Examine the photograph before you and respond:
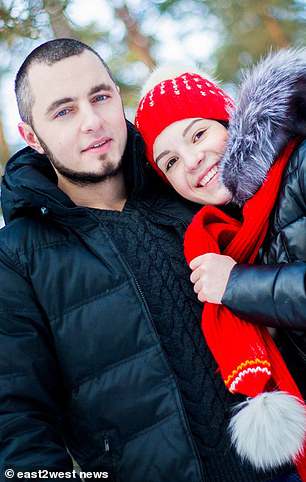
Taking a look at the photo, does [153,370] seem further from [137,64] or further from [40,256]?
[137,64]

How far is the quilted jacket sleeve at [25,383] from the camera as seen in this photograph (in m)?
1.97

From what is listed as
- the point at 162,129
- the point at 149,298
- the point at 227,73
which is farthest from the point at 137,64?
the point at 149,298

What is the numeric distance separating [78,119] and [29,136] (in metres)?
0.38

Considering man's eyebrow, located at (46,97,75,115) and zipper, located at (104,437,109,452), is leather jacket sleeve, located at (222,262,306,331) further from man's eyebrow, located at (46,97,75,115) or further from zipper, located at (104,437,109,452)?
man's eyebrow, located at (46,97,75,115)

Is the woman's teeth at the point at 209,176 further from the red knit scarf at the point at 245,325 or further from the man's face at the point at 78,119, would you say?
the man's face at the point at 78,119

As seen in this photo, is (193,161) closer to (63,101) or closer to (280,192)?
(280,192)

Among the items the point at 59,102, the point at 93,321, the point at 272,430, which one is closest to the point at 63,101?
the point at 59,102

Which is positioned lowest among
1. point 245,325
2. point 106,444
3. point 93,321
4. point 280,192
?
point 106,444

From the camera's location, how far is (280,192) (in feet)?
7.04

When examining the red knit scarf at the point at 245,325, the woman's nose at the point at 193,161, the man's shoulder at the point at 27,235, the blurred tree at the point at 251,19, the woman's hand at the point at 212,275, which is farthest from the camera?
the blurred tree at the point at 251,19

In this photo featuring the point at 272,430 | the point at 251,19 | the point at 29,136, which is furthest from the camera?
the point at 251,19

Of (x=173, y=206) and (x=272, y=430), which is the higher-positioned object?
(x=173, y=206)

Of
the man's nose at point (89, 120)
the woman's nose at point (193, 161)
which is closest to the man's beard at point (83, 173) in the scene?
the man's nose at point (89, 120)

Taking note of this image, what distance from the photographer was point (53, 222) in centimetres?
243
